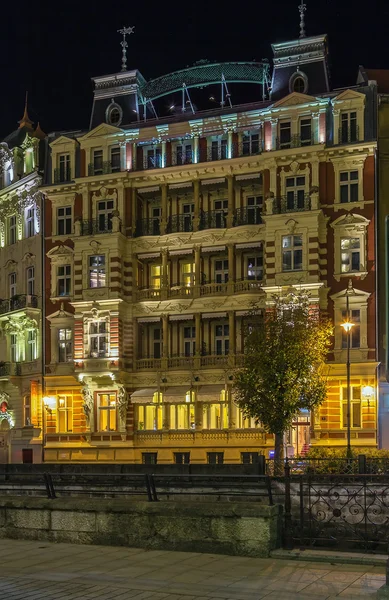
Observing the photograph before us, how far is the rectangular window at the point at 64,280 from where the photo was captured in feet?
163

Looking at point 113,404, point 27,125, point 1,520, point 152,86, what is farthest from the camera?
point 27,125

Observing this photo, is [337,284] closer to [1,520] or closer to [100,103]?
[100,103]

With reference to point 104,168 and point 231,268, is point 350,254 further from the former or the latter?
point 104,168

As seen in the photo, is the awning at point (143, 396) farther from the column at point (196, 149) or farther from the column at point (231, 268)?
the column at point (196, 149)

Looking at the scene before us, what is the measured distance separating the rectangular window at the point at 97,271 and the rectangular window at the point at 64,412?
→ 6.68m

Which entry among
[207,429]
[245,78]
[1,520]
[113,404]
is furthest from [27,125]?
[1,520]

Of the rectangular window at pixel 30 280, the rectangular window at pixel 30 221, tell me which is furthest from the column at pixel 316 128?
the rectangular window at pixel 30 280

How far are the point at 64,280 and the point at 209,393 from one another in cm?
1127

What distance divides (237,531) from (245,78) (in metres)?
37.8

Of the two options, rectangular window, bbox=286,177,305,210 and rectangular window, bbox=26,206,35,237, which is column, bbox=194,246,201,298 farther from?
rectangular window, bbox=26,206,35,237

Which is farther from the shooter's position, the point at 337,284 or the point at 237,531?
the point at 337,284

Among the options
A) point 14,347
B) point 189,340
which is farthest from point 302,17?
point 14,347

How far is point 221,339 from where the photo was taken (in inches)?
1857

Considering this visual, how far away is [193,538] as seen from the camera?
15.7m
